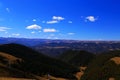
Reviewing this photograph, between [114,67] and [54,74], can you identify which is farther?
[54,74]

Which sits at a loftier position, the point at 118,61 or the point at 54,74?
the point at 118,61

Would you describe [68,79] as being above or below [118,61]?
below

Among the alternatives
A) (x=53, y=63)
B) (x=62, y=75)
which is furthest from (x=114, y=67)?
(x=53, y=63)

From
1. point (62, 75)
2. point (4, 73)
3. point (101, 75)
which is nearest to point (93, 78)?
point (101, 75)

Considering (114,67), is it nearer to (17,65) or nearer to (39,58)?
(17,65)

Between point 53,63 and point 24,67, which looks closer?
point 24,67

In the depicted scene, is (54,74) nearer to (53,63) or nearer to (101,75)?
(53,63)

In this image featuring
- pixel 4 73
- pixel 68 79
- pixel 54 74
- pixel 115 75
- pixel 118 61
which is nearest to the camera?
pixel 4 73

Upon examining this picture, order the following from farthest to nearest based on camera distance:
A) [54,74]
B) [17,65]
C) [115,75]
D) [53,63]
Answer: [53,63] < [54,74] < [17,65] < [115,75]

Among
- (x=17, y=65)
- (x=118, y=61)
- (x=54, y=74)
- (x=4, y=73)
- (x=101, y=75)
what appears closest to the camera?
(x=4, y=73)
